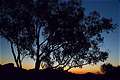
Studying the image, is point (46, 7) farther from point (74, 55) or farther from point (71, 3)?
point (74, 55)

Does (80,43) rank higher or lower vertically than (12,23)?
lower

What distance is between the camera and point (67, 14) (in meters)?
43.0

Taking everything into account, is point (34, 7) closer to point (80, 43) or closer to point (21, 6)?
point (21, 6)

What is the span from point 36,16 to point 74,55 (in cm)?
698

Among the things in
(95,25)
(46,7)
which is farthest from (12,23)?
(95,25)

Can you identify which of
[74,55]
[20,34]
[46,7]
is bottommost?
[74,55]

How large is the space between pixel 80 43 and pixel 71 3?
514 cm

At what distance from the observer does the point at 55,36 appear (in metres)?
43.6

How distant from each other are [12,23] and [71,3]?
305 inches

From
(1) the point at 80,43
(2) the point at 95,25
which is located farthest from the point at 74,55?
(2) the point at 95,25

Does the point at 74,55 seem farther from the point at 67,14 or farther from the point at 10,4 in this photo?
the point at 10,4

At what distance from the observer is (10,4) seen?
42.3 meters

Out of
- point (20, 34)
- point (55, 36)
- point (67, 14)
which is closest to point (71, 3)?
point (67, 14)

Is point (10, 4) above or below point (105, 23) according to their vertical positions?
above
